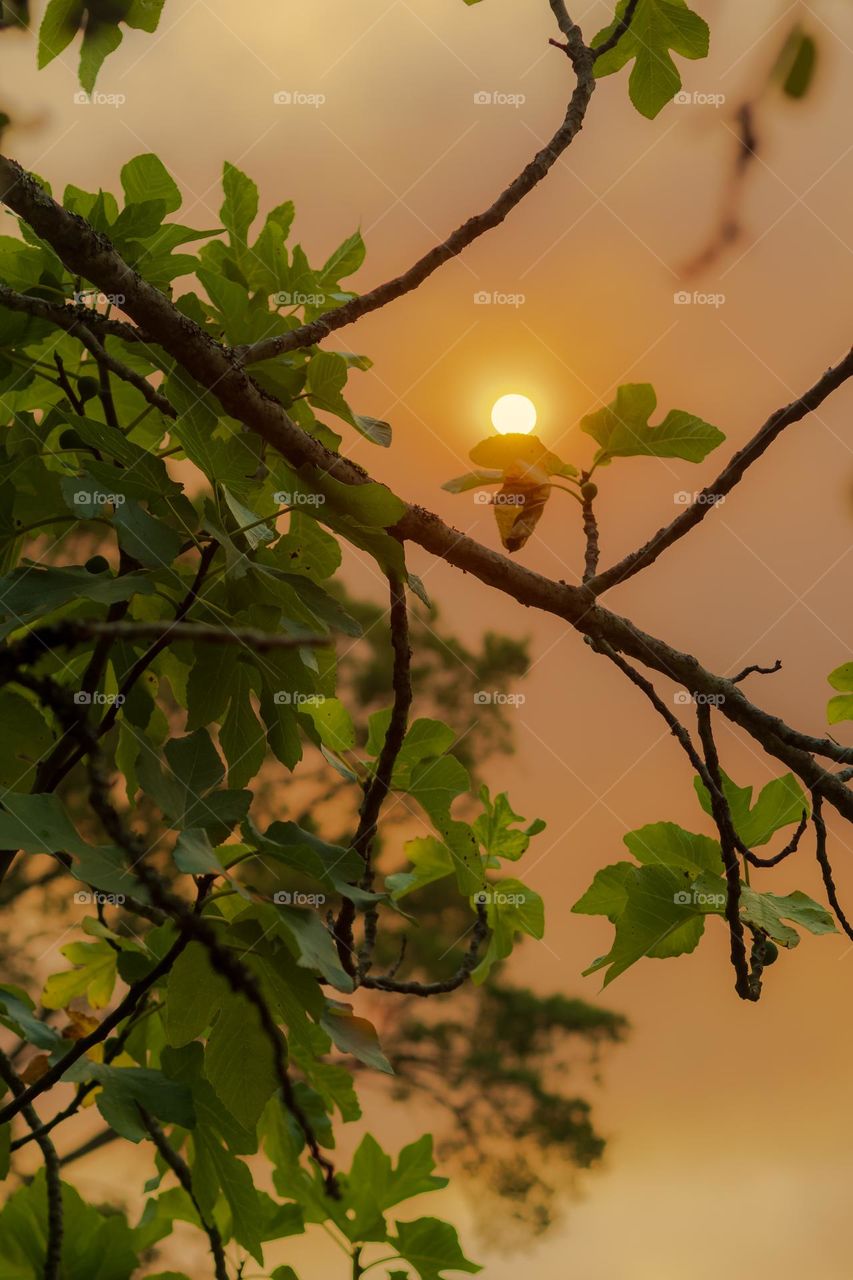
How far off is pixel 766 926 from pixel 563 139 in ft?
2.72

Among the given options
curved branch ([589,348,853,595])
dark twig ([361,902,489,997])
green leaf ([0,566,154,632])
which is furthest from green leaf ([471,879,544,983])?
green leaf ([0,566,154,632])

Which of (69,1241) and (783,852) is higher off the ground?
(783,852)

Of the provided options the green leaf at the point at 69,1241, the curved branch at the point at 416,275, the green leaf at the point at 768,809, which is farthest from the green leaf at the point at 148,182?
the green leaf at the point at 69,1241

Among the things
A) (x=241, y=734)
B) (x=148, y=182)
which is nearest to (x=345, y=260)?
(x=148, y=182)

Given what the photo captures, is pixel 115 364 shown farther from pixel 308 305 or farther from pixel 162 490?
pixel 308 305

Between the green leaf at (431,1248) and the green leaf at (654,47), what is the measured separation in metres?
1.49

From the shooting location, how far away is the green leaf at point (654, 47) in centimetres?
132

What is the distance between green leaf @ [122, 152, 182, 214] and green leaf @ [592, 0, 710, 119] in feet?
1.86

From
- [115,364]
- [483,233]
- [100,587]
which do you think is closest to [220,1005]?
[100,587]

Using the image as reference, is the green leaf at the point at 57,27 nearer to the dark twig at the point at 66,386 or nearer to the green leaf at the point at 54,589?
the dark twig at the point at 66,386

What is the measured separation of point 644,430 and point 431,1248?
108 cm

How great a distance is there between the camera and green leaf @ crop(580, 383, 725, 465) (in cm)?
122

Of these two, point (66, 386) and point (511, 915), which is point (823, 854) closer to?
point (511, 915)

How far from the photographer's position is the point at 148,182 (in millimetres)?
1177
